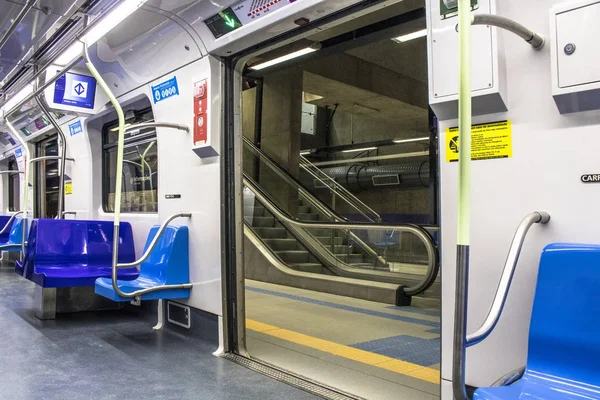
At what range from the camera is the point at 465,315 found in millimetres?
1343

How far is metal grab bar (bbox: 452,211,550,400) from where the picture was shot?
52.9 inches

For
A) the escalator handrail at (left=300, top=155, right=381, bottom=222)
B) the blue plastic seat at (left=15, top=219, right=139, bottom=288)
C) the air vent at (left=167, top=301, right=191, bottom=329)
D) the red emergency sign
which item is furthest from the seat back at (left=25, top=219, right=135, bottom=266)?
the escalator handrail at (left=300, top=155, right=381, bottom=222)

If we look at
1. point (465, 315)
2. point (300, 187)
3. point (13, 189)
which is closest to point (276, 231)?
point (300, 187)

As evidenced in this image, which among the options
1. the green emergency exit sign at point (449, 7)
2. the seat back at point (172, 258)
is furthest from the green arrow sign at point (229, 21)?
the green emergency exit sign at point (449, 7)

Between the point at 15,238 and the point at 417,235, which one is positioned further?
the point at 15,238

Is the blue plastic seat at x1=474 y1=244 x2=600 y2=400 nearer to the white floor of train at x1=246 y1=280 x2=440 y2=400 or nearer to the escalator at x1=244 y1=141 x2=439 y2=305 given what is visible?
the white floor of train at x1=246 y1=280 x2=440 y2=400

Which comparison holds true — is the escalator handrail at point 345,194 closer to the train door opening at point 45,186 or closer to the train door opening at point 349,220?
the train door opening at point 349,220

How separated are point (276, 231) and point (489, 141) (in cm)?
649

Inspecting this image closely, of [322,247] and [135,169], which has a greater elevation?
[135,169]

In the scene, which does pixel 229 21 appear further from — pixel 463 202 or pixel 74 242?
pixel 74 242

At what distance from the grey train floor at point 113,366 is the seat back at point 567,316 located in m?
1.38

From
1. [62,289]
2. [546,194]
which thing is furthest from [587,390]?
[62,289]

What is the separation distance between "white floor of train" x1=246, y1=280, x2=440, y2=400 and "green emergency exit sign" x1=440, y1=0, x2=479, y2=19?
73.9 inches

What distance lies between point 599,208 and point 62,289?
Answer: 178 inches
